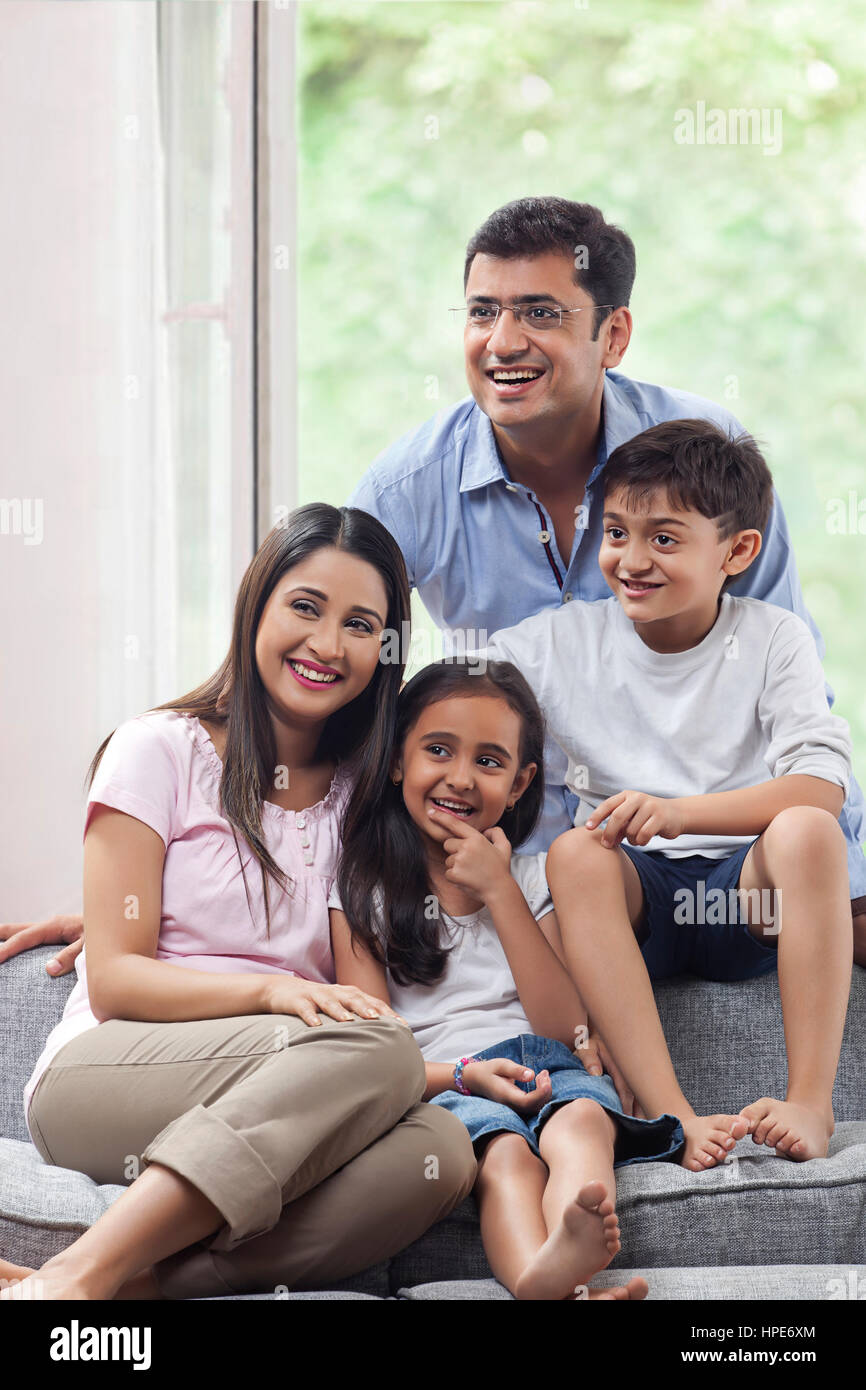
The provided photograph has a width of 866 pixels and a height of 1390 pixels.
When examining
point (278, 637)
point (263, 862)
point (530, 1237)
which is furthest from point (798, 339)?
point (530, 1237)

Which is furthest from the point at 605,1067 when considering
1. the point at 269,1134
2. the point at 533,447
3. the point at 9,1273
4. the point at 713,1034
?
the point at 533,447

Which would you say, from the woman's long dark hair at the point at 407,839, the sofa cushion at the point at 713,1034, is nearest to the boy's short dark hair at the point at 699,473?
the woman's long dark hair at the point at 407,839

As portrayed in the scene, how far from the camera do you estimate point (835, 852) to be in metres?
1.23

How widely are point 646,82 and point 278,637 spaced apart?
1336 millimetres

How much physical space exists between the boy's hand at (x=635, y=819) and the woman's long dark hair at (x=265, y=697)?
0.82 feet

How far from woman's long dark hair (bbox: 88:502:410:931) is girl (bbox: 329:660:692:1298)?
0.04m

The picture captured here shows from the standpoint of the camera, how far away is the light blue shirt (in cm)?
153

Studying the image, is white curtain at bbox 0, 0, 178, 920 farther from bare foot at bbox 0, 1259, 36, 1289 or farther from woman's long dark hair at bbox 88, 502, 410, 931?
bare foot at bbox 0, 1259, 36, 1289

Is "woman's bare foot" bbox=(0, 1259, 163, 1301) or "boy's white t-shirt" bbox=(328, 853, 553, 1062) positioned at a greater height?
"boy's white t-shirt" bbox=(328, 853, 553, 1062)

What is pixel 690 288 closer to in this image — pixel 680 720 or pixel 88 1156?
pixel 680 720

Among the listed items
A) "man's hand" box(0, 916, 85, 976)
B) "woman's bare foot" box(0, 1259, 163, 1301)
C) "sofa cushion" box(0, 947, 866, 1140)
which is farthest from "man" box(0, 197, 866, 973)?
"woman's bare foot" box(0, 1259, 163, 1301)

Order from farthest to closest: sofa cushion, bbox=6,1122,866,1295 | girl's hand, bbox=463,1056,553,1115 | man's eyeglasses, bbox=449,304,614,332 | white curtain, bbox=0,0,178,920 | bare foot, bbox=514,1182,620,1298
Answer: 1. white curtain, bbox=0,0,178,920
2. man's eyeglasses, bbox=449,304,614,332
3. girl's hand, bbox=463,1056,553,1115
4. sofa cushion, bbox=6,1122,866,1295
5. bare foot, bbox=514,1182,620,1298

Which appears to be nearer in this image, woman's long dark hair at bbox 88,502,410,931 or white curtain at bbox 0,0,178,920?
woman's long dark hair at bbox 88,502,410,931

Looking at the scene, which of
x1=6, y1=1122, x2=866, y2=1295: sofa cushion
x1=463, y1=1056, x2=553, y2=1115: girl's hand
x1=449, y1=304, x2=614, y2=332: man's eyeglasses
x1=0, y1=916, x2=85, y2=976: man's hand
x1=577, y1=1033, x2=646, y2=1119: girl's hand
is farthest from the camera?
x1=449, y1=304, x2=614, y2=332: man's eyeglasses
